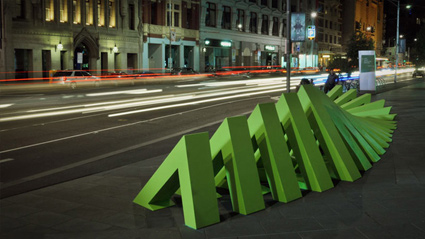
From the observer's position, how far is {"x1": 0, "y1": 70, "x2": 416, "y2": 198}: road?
30.0 ft

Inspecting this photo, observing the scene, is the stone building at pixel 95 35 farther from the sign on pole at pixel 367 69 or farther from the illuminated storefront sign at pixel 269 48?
the sign on pole at pixel 367 69

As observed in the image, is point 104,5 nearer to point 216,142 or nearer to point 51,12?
point 51,12

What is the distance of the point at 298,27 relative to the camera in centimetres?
1870

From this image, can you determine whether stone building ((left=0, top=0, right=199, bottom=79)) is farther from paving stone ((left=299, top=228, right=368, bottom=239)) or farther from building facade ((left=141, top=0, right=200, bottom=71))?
paving stone ((left=299, top=228, right=368, bottom=239))

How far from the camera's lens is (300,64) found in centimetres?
8238

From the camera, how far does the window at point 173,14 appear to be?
178 feet

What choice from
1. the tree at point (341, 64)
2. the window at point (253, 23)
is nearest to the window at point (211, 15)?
the window at point (253, 23)

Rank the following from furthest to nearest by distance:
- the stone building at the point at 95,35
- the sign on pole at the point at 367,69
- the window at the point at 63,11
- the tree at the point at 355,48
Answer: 1. the window at the point at 63,11
2. the stone building at the point at 95,35
3. the tree at the point at 355,48
4. the sign on pole at the point at 367,69

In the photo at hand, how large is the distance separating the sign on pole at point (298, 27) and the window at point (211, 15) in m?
43.1

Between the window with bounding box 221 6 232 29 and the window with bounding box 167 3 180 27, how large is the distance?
30.6 feet

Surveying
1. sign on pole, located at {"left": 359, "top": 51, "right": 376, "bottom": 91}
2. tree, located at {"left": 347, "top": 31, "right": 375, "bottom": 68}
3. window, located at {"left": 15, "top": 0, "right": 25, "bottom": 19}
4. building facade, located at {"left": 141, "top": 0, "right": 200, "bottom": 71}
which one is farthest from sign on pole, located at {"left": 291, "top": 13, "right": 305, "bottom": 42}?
building facade, located at {"left": 141, "top": 0, "right": 200, "bottom": 71}

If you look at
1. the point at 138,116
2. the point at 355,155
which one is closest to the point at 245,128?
the point at 355,155

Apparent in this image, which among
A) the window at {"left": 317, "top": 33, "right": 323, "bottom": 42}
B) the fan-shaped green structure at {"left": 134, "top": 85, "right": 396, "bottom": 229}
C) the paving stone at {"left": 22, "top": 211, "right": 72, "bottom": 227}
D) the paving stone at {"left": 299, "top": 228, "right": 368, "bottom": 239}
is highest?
the window at {"left": 317, "top": 33, "right": 323, "bottom": 42}

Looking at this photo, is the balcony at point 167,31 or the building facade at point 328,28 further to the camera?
the building facade at point 328,28
